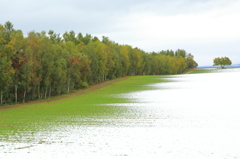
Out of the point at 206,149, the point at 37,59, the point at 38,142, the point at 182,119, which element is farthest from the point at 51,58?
the point at 206,149

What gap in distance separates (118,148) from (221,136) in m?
7.93

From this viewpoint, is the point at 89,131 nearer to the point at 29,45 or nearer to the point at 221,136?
the point at 221,136

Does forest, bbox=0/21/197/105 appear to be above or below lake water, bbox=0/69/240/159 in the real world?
above

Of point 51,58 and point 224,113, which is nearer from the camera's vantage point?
point 224,113

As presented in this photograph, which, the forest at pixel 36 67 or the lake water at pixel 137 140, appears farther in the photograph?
the forest at pixel 36 67

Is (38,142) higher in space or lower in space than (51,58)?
lower

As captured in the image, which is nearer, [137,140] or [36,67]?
[137,140]

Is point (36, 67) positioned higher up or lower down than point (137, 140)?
higher up

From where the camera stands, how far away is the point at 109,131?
23.1 meters

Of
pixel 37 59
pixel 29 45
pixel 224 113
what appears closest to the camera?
pixel 224 113

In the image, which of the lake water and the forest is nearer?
the lake water

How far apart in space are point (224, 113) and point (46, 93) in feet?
137

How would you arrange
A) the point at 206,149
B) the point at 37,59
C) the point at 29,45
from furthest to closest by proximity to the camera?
the point at 37,59 < the point at 29,45 < the point at 206,149

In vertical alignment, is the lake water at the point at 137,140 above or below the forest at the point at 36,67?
below
